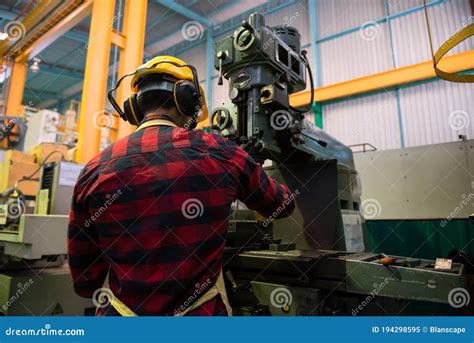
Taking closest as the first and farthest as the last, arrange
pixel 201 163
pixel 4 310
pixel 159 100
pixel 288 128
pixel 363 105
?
1. pixel 201 163
2. pixel 159 100
3. pixel 288 128
4. pixel 4 310
5. pixel 363 105

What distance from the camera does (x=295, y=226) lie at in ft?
5.38

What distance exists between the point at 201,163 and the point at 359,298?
0.77 metres

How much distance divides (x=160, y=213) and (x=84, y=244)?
0.31 m

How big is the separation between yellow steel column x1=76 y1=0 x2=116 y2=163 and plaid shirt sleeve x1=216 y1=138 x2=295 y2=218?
8.02 ft

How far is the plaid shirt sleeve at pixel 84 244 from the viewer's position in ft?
3.13

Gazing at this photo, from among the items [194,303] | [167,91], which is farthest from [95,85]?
[194,303]

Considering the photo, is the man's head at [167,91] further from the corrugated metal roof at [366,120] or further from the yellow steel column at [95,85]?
the corrugated metal roof at [366,120]

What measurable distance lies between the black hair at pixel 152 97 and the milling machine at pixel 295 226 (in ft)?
1.23

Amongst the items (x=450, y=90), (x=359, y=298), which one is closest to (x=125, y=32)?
(x=359, y=298)

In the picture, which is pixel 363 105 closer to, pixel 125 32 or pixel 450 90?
pixel 450 90

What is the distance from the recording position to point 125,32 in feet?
11.3

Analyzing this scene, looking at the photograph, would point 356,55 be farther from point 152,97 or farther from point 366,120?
point 152,97

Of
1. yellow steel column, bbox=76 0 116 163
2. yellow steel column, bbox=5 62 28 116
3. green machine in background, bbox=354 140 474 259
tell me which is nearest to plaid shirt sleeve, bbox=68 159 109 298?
yellow steel column, bbox=76 0 116 163
